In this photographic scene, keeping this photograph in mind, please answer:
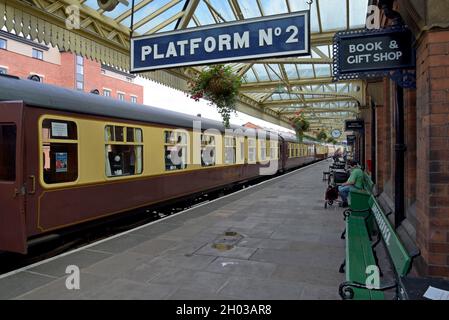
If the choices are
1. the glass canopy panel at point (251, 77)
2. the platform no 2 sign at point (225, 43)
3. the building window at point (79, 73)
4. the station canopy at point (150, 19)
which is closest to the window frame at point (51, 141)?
the station canopy at point (150, 19)

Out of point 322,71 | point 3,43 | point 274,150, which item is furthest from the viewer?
point 3,43

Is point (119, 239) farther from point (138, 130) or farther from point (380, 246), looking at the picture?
point (380, 246)

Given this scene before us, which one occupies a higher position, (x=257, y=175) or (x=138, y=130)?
(x=138, y=130)

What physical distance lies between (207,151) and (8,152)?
21.9ft

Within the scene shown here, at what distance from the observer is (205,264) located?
15.8 ft

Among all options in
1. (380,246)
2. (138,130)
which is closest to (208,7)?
(138,130)

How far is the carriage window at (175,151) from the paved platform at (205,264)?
1675 millimetres

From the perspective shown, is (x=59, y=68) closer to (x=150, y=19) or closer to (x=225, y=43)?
(x=150, y=19)

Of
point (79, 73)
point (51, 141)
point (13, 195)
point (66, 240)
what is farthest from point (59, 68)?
point (13, 195)

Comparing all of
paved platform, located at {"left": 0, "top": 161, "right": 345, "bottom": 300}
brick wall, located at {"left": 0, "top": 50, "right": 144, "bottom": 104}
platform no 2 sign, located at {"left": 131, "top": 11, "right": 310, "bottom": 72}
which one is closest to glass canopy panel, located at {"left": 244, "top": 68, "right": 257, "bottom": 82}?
paved platform, located at {"left": 0, "top": 161, "right": 345, "bottom": 300}

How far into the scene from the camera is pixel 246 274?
174 inches

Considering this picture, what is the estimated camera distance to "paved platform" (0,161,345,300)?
3.90 metres

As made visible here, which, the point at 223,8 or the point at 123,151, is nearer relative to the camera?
the point at 123,151
